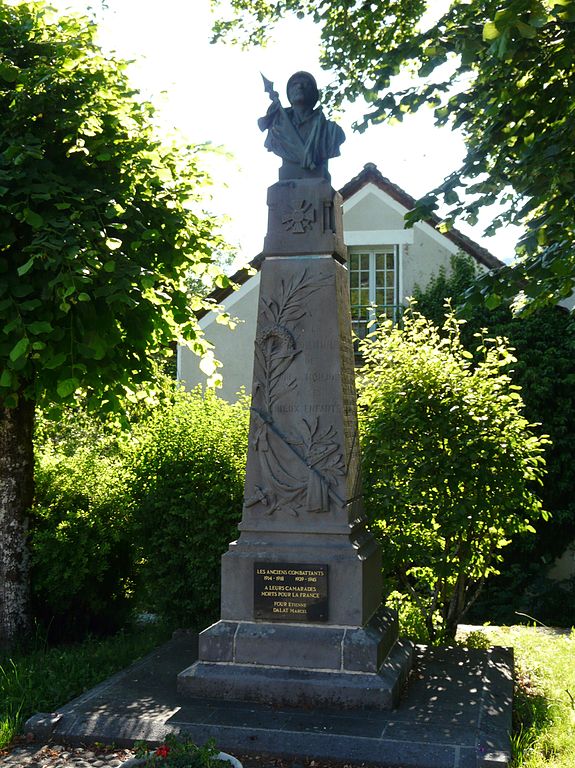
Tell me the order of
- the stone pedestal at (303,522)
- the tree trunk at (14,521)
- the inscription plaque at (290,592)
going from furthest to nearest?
the tree trunk at (14,521) → the inscription plaque at (290,592) → the stone pedestal at (303,522)

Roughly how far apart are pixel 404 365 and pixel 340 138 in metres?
2.68

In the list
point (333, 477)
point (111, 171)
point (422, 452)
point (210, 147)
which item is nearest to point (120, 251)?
point (111, 171)

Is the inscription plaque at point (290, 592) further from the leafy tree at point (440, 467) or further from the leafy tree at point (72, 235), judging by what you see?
the leafy tree at point (72, 235)

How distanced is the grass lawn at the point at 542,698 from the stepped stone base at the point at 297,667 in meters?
0.94

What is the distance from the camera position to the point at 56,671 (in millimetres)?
7062

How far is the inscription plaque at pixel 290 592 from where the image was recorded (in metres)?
6.28

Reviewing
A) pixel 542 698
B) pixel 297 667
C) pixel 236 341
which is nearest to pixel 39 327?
pixel 297 667

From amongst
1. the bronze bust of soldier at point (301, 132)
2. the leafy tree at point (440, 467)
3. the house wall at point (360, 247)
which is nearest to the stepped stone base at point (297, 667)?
the leafy tree at point (440, 467)

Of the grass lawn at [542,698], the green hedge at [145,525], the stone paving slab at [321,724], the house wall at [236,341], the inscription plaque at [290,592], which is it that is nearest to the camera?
the stone paving slab at [321,724]

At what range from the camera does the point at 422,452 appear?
8266 millimetres

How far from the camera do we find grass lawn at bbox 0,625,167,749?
6211 mm

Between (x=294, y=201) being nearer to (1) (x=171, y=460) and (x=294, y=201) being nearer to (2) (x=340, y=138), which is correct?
(2) (x=340, y=138)

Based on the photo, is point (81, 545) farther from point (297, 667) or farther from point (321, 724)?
point (321, 724)

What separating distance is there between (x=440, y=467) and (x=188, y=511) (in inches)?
99.1
